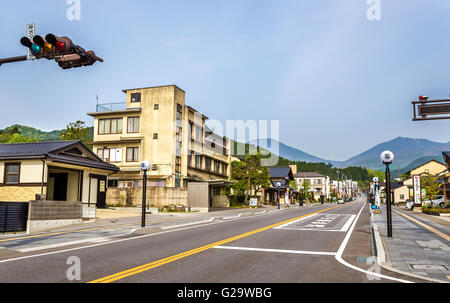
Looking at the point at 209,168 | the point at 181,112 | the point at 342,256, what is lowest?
the point at 342,256

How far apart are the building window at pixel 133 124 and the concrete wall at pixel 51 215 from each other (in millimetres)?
25914

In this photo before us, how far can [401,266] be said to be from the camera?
814 centimetres

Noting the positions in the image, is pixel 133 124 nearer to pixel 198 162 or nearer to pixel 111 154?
pixel 111 154

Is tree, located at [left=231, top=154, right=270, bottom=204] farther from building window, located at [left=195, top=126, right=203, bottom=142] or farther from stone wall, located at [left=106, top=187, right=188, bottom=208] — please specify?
stone wall, located at [left=106, top=187, right=188, bottom=208]

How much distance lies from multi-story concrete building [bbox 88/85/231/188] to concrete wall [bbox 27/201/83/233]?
75.0ft

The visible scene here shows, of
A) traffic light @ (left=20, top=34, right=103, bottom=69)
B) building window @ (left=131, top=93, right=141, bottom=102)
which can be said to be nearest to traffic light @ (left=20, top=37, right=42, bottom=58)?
traffic light @ (left=20, top=34, right=103, bottom=69)

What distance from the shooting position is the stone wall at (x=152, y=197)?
122ft

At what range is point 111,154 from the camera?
45.7 m

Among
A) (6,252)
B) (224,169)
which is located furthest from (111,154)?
(6,252)

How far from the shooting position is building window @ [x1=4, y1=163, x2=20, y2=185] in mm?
24745
